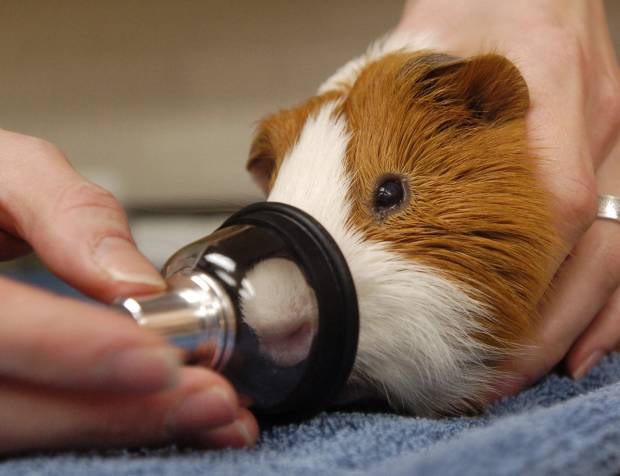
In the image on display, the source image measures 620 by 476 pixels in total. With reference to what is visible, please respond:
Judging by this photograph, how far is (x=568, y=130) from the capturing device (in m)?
0.74

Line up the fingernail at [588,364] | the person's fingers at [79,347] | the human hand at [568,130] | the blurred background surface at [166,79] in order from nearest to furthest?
the person's fingers at [79,347] → the human hand at [568,130] → the fingernail at [588,364] → the blurred background surface at [166,79]

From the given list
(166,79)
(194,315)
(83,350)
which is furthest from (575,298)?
(166,79)

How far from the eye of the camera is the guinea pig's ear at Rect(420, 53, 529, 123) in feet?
2.23

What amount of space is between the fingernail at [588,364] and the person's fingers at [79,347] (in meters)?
0.56

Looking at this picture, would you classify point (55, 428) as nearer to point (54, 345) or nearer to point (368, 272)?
point (54, 345)

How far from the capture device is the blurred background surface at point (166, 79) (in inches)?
76.9

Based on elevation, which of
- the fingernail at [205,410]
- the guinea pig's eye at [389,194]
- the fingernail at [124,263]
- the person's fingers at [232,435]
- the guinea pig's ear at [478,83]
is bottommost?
the person's fingers at [232,435]

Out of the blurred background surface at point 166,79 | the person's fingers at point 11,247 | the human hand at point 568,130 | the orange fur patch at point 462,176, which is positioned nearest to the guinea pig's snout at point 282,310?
the orange fur patch at point 462,176

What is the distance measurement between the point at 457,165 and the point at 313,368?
222 millimetres

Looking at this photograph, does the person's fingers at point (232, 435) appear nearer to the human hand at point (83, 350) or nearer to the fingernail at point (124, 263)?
the human hand at point (83, 350)

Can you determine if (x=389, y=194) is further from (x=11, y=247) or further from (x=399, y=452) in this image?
(x=11, y=247)

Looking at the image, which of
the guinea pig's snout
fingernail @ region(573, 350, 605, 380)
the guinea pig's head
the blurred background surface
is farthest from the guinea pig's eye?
the blurred background surface

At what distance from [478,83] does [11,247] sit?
49 centimetres

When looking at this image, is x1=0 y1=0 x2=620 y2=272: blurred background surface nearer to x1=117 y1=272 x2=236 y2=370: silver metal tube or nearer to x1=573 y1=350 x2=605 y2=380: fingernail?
x1=573 y1=350 x2=605 y2=380: fingernail
